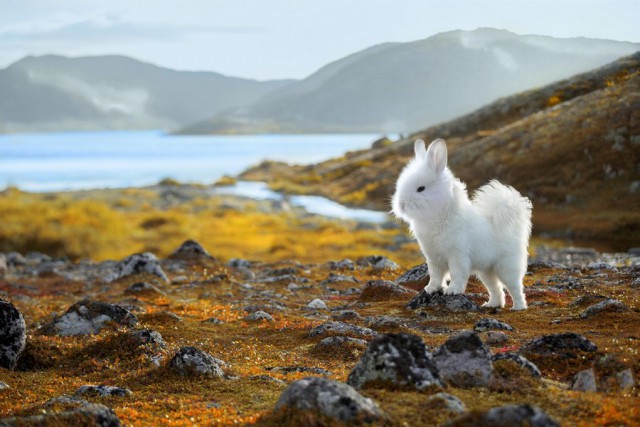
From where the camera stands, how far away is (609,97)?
256ft

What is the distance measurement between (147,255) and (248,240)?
949 inches

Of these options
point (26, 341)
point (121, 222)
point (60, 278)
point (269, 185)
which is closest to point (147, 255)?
point (60, 278)

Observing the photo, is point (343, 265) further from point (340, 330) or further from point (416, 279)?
point (340, 330)

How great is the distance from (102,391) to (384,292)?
38.6 ft

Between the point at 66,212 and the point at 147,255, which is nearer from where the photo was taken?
the point at 147,255

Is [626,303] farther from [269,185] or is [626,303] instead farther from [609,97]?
[269,185]

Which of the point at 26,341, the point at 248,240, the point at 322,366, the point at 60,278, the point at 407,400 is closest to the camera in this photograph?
the point at 407,400

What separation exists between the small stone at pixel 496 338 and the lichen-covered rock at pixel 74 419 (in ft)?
26.9

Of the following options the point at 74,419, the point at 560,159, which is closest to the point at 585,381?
the point at 74,419

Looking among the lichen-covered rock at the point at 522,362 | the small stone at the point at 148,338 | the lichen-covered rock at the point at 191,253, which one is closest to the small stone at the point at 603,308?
the lichen-covered rock at the point at 522,362

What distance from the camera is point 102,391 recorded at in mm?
11750

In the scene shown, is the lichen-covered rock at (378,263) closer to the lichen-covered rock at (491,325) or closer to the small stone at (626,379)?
the lichen-covered rock at (491,325)

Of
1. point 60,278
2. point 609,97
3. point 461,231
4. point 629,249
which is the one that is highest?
point 609,97

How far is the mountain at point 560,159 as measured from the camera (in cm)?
5591
